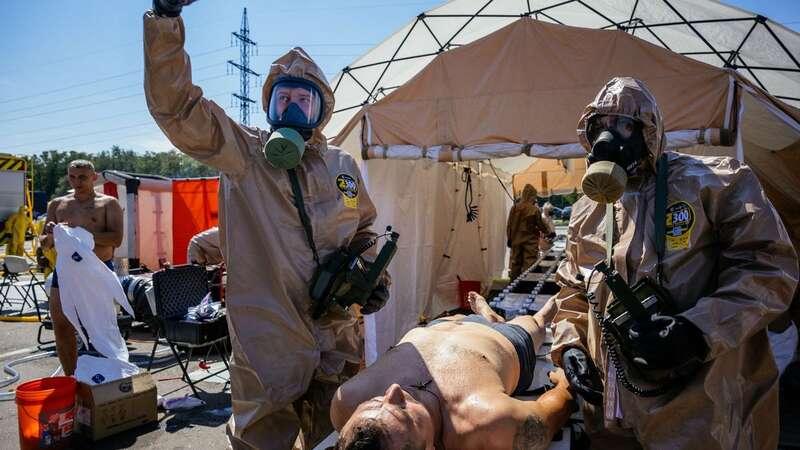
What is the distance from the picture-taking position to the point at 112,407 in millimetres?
3750

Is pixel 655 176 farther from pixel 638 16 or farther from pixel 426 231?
pixel 638 16

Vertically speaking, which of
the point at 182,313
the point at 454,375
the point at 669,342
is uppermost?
the point at 669,342

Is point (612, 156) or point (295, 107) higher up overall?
point (295, 107)

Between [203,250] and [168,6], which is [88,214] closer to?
[203,250]

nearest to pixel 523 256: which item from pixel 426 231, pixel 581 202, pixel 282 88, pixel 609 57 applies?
pixel 426 231

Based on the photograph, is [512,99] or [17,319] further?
[17,319]

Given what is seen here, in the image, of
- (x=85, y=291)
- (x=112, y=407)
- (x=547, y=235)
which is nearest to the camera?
(x=112, y=407)

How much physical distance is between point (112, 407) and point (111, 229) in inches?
74.6

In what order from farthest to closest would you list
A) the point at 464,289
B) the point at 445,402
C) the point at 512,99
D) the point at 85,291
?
1. the point at 464,289
2. the point at 512,99
3. the point at 85,291
4. the point at 445,402

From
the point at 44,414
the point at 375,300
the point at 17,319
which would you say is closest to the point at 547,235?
the point at 375,300

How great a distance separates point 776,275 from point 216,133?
7.56ft

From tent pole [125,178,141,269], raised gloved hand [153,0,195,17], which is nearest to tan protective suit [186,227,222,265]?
raised gloved hand [153,0,195,17]

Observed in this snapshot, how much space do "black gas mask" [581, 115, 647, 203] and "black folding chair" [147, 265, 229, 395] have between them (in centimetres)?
386

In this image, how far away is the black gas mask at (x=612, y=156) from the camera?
1819 mm
